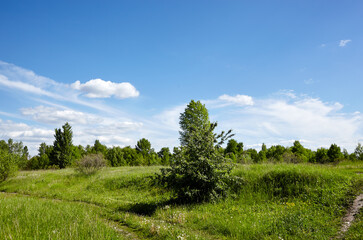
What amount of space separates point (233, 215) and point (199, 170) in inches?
119

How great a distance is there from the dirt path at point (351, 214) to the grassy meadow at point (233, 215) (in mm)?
176

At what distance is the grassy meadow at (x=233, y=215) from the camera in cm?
671

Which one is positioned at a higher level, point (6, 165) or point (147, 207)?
point (6, 165)

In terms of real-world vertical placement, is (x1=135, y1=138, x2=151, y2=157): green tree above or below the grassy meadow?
above

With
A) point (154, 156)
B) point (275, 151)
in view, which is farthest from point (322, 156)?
point (154, 156)

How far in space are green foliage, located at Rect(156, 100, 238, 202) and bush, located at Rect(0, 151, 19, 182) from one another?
807 inches

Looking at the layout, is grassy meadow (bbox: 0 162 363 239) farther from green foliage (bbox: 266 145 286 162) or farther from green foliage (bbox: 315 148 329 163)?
green foliage (bbox: 315 148 329 163)

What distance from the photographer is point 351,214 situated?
8141 mm

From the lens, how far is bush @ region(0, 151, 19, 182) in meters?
22.8

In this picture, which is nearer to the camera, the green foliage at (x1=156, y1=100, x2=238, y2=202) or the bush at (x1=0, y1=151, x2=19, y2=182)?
the green foliage at (x1=156, y1=100, x2=238, y2=202)

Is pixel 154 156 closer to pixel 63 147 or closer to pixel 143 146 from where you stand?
pixel 143 146

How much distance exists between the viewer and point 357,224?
23.7ft

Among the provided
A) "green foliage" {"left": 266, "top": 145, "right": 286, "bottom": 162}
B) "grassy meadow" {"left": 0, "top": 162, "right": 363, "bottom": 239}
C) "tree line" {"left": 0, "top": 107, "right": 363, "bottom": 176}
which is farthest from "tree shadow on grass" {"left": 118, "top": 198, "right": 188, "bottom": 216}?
"green foliage" {"left": 266, "top": 145, "right": 286, "bottom": 162}

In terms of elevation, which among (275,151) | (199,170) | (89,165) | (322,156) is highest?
(275,151)
